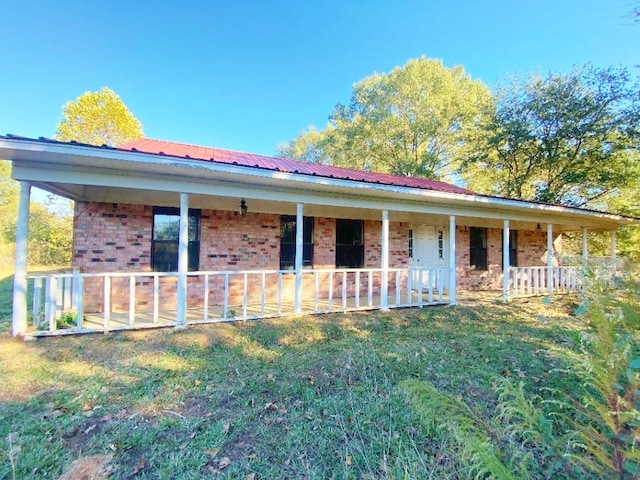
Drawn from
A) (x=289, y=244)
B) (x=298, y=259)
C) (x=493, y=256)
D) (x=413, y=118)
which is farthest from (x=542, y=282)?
(x=413, y=118)

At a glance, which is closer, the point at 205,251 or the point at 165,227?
the point at 165,227

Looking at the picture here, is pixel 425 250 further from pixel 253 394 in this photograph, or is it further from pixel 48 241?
pixel 48 241

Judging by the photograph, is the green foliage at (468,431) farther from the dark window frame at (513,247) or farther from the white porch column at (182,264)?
the dark window frame at (513,247)

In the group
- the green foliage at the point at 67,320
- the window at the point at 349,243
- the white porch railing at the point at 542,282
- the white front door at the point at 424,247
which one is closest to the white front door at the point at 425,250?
the white front door at the point at 424,247

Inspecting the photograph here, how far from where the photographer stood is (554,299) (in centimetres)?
914

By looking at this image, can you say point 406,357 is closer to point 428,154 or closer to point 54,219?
point 428,154

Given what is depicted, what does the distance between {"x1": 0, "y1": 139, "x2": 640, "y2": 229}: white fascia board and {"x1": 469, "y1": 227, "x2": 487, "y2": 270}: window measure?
2617 millimetres

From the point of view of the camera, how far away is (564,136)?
1523cm

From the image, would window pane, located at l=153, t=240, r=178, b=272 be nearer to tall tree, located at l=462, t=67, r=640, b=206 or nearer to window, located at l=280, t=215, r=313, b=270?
window, located at l=280, t=215, r=313, b=270

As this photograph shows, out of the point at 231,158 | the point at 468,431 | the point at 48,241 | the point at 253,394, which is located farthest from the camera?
the point at 48,241

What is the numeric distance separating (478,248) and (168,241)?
10077 millimetres

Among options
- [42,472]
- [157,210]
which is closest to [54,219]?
[157,210]

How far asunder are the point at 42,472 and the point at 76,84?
22.7 metres

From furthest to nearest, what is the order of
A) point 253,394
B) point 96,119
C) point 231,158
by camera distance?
point 96,119
point 231,158
point 253,394
